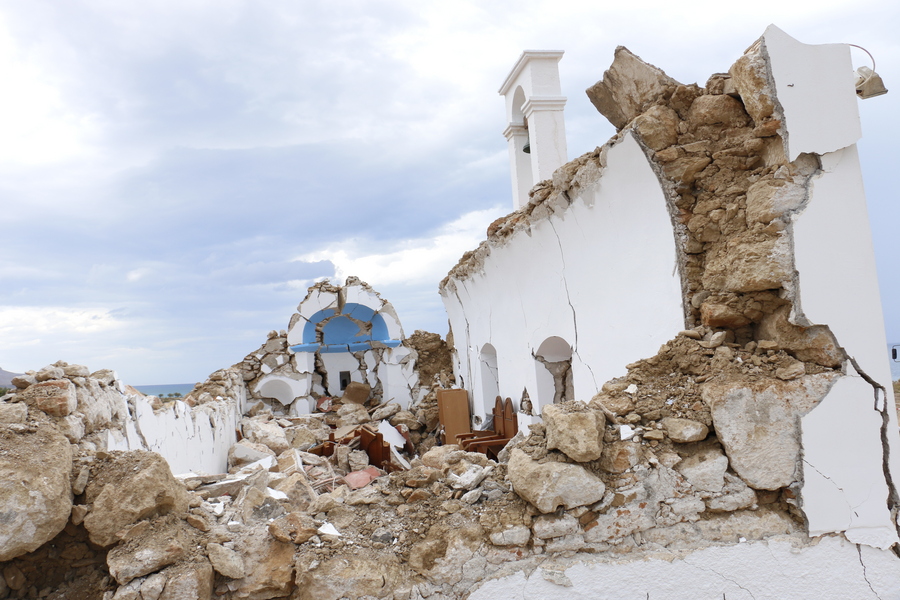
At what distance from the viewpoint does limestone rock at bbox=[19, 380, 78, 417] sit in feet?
8.45

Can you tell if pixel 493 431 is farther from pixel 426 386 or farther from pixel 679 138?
pixel 679 138

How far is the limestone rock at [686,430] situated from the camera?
2.67 meters

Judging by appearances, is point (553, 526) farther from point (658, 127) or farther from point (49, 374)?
point (49, 374)

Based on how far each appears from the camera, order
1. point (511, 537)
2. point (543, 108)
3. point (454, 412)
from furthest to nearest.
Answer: point (454, 412) < point (543, 108) < point (511, 537)

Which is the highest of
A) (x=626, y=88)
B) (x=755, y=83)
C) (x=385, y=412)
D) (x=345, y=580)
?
(x=626, y=88)

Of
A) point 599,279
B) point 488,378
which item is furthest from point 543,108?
point 599,279

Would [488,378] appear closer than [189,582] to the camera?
No

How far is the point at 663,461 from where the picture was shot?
267cm

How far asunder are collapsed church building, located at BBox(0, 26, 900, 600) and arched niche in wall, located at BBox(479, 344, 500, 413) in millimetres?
4341

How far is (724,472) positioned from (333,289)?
29.2ft

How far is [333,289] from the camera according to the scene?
10.8 meters

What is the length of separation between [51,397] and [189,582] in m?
1.09

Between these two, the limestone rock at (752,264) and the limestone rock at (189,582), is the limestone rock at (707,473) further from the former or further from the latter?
the limestone rock at (189,582)

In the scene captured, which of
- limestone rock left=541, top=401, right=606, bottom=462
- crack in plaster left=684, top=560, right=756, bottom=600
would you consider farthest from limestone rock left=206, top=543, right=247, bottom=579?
crack in plaster left=684, top=560, right=756, bottom=600
